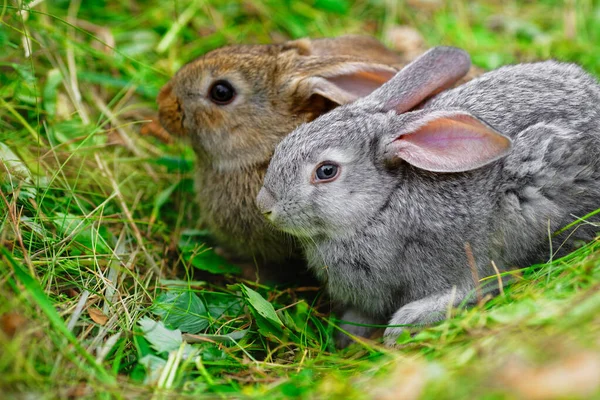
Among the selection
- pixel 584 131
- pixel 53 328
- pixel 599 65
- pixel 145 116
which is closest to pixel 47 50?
pixel 145 116

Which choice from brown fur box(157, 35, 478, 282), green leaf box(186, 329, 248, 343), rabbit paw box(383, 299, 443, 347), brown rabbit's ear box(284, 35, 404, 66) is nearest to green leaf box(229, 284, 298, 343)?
green leaf box(186, 329, 248, 343)

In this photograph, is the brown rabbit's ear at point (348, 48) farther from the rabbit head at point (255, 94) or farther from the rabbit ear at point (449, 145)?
the rabbit ear at point (449, 145)

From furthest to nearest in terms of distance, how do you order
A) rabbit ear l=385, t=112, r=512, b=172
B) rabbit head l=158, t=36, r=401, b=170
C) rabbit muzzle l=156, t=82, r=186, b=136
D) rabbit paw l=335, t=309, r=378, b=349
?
1. rabbit muzzle l=156, t=82, r=186, b=136
2. rabbit head l=158, t=36, r=401, b=170
3. rabbit paw l=335, t=309, r=378, b=349
4. rabbit ear l=385, t=112, r=512, b=172

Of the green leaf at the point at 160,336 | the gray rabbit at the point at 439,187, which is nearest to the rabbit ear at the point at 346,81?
the gray rabbit at the point at 439,187

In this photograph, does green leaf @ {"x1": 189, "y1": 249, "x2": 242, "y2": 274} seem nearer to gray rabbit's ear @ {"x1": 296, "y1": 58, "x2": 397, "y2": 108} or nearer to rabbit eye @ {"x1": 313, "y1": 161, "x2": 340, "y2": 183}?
rabbit eye @ {"x1": 313, "y1": 161, "x2": 340, "y2": 183}

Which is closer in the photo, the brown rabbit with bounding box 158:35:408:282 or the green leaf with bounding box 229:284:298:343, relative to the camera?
the green leaf with bounding box 229:284:298:343

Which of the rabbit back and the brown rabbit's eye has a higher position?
the brown rabbit's eye

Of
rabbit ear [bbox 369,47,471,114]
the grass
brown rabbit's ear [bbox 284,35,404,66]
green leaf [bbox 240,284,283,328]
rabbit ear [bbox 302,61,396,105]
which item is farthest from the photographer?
brown rabbit's ear [bbox 284,35,404,66]

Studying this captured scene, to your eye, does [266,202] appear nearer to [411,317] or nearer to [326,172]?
[326,172]

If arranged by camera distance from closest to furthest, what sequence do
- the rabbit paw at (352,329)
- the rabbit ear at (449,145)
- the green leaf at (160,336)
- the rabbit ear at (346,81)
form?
1. the green leaf at (160,336)
2. the rabbit ear at (449,145)
3. the rabbit paw at (352,329)
4. the rabbit ear at (346,81)

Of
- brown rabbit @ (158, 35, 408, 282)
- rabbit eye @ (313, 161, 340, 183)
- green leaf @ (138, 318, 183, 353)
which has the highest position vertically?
brown rabbit @ (158, 35, 408, 282)
